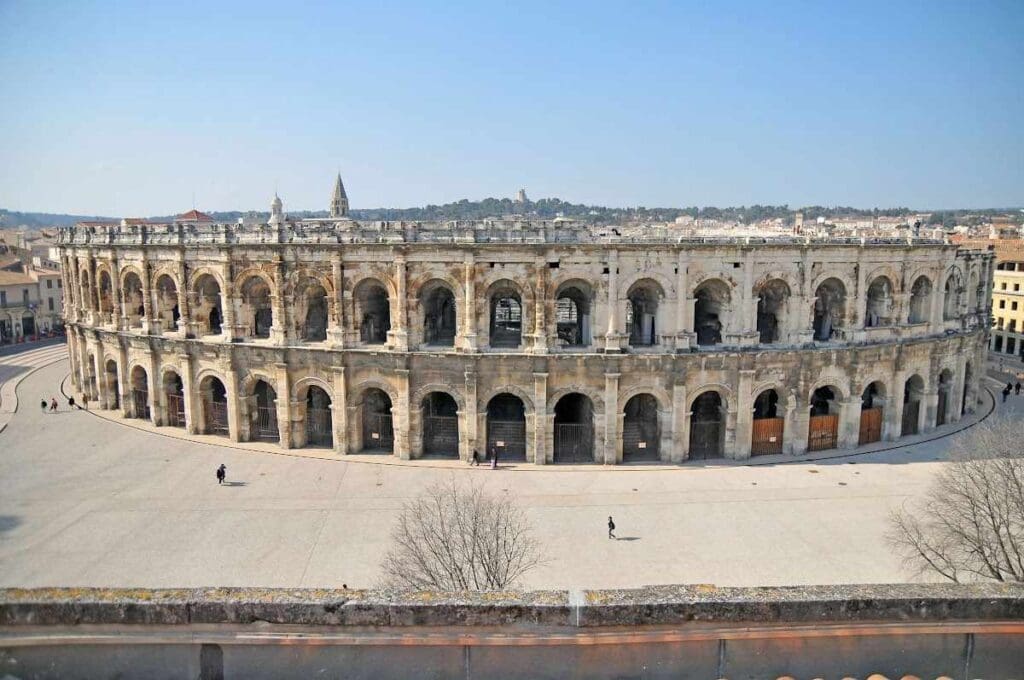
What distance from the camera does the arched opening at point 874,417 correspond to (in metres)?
34.7

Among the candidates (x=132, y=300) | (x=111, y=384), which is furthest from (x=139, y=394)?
(x=132, y=300)

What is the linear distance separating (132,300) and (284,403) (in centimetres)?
1287

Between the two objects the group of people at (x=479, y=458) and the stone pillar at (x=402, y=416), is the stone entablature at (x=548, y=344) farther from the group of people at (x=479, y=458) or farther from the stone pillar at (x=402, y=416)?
the group of people at (x=479, y=458)

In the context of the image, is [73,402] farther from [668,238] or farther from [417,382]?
[668,238]

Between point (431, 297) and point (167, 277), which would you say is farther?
point (167, 277)

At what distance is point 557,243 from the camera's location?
3036cm

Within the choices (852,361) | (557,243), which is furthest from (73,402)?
(852,361)

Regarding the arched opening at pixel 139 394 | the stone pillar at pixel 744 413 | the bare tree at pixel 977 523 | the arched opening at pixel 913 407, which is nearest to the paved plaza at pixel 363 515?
the stone pillar at pixel 744 413

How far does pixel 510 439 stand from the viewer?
3222cm

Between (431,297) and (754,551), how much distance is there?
1873 centimetres

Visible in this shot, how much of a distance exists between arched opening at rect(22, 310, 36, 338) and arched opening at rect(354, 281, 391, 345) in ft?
164

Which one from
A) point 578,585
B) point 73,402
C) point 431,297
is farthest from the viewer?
point 73,402

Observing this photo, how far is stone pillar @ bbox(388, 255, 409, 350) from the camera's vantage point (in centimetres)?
3123

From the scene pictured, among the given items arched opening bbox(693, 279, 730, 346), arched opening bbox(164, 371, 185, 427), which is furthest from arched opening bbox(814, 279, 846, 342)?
arched opening bbox(164, 371, 185, 427)
